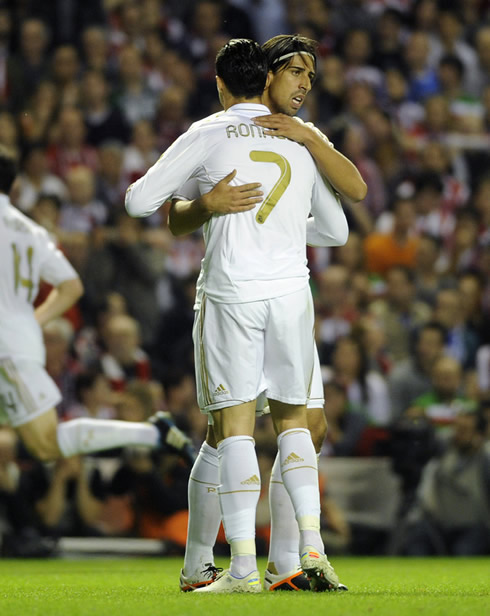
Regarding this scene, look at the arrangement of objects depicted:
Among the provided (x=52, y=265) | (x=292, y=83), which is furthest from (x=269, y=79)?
(x=52, y=265)

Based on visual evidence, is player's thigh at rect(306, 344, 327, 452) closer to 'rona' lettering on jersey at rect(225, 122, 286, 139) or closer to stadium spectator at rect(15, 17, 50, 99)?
'rona' lettering on jersey at rect(225, 122, 286, 139)

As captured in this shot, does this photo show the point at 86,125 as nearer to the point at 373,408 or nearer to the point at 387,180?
the point at 387,180

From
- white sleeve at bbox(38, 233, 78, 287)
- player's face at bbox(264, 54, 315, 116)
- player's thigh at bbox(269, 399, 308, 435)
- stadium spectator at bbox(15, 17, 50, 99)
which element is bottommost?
player's thigh at bbox(269, 399, 308, 435)

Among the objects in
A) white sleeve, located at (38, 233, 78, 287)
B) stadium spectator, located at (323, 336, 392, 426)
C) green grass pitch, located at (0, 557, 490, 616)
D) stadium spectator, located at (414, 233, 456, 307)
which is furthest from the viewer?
stadium spectator, located at (414, 233, 456, 307)

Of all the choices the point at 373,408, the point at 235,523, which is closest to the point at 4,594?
the point at 235,523

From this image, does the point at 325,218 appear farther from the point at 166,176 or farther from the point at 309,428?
the point at 309,428

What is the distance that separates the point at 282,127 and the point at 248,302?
724 millimetres

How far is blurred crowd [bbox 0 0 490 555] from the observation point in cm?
902

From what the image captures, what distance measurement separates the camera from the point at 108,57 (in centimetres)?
1273

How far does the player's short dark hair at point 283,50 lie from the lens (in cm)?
481

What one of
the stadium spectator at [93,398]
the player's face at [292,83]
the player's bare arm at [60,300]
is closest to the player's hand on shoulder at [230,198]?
the player's face at [292,83]

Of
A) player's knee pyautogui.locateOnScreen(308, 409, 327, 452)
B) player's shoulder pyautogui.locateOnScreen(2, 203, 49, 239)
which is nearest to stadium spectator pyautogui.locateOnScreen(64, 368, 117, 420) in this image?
player's shoulder pyautogui.locateOnScreen(2, 203, 49, 239)

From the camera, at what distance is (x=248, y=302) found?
4570 millimetres

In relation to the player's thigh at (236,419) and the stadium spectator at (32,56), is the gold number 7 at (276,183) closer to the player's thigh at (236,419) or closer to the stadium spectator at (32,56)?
the player's thigh at (236,419)
